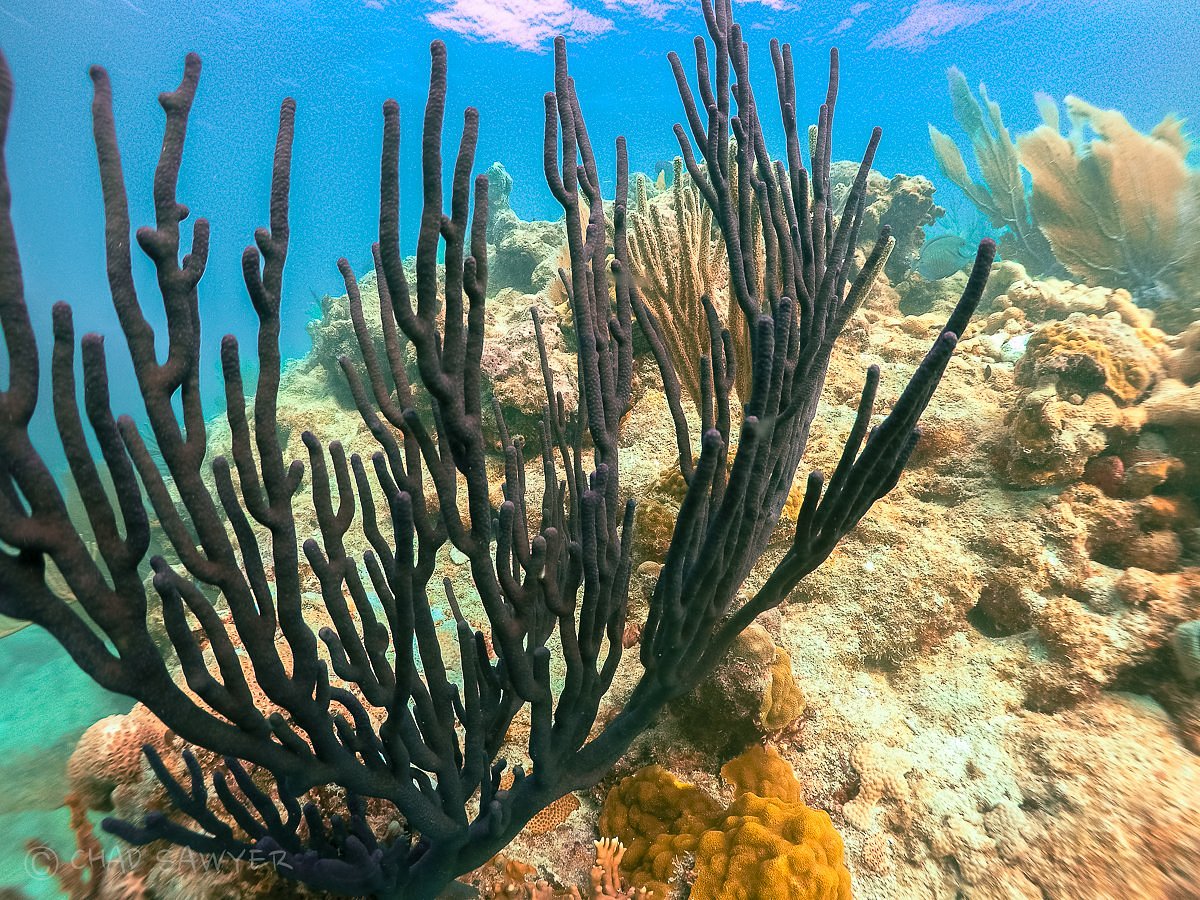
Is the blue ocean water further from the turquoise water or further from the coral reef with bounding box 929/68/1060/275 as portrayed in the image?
the turquoise water

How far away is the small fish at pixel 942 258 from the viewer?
963cm

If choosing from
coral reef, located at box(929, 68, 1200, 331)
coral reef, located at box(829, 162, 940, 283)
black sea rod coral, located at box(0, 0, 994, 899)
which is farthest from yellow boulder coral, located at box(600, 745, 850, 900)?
coral reef, located at box(829, 162, 940, 283)

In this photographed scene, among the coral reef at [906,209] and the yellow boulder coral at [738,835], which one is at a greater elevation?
the coral reef at [906,209]

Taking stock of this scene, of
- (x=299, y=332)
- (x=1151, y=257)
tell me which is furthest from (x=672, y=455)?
(x=299, y=332)

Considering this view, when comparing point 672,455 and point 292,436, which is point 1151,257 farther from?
point 292,436

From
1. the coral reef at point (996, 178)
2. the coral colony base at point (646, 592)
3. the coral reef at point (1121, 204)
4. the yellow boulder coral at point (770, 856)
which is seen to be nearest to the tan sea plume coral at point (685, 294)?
the coral colony base at point (646, 592)

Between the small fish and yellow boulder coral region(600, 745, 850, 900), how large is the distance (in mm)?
10048

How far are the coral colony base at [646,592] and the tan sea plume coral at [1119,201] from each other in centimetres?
472

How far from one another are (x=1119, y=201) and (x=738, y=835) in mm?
10127

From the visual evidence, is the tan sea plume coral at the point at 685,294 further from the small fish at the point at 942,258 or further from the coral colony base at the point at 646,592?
the small fish at the point at 942,258

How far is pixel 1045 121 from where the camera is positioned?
30.9 ft

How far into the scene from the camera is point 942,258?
966 cm

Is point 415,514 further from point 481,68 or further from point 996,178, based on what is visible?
point 481,68

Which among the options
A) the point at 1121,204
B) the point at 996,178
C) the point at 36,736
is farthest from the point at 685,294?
the point at 996,178
